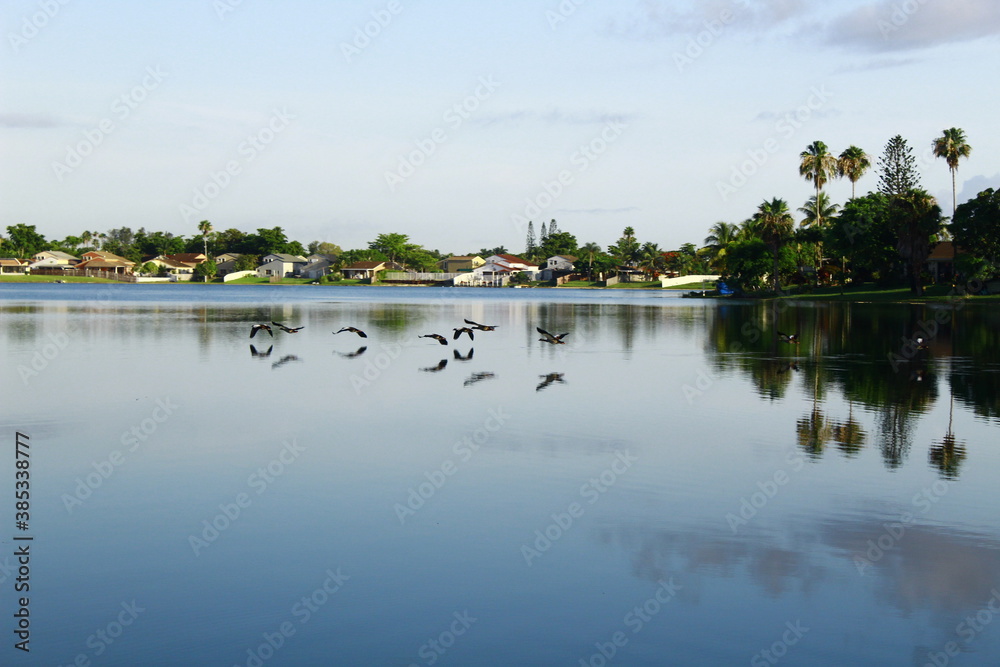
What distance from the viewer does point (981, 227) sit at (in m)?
77.6

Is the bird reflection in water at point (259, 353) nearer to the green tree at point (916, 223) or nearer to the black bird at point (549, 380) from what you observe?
the black bird at point (549, 380)

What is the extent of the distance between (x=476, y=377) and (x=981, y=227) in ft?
212

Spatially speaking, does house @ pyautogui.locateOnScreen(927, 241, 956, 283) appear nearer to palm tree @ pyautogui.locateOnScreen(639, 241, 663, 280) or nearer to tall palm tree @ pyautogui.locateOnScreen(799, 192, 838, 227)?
tall palm tree @ pyautogui.locateOnScreen(799, 192, 838, 227)

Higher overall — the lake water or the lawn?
the lawn

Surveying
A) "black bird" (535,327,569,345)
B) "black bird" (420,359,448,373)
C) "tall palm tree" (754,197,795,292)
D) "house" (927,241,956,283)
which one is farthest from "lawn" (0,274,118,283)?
"black bird" (420,359,448,373)

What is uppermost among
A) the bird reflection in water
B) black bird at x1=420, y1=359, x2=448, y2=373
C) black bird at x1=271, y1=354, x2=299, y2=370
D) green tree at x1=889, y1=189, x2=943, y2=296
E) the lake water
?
green tree at x1=889, y1=189, x2=943, y2=296

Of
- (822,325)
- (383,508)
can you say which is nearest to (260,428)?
(383,508)

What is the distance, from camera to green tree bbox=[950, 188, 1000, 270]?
77.4 metres

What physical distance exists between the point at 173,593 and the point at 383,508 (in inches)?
154

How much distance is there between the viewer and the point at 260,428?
19.8 meters

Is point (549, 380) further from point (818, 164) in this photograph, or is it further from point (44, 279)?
point (44, 279)

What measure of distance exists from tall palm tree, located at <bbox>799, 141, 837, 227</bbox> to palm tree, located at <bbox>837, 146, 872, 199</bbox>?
1.47 m

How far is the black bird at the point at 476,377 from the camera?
1105 inches

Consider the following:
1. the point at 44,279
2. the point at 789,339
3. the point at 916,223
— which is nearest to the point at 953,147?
the point at 916,223
